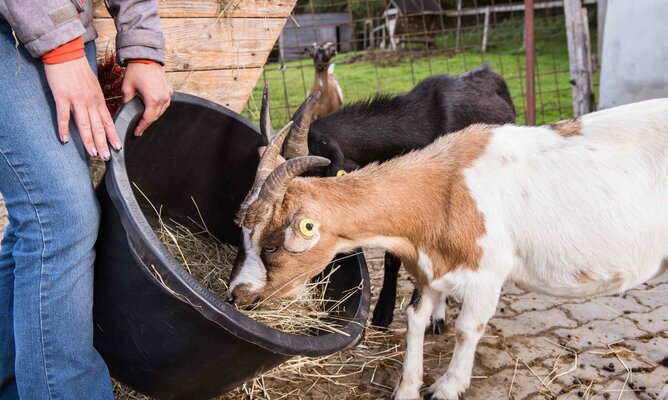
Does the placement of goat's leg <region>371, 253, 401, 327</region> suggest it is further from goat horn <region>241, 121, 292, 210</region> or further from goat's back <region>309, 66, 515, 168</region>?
goat horn <region>241, 121, 292, 210</region>

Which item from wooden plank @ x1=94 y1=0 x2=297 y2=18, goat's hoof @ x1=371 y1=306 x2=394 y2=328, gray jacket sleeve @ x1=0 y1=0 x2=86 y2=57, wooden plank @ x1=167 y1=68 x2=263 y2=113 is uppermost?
wooden plank @ x1=94 y1=0 x2=297 y2=18

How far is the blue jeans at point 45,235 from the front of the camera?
191 centimetres

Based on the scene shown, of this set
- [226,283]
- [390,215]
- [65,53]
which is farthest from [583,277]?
[65,53]

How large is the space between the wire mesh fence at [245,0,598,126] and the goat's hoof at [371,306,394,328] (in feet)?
14.9

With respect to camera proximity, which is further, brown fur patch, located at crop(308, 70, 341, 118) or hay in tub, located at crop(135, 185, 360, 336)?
brown fur patch, located at crop(308, 70, 341, 118)

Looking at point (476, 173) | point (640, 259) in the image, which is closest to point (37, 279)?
point (476, 173)

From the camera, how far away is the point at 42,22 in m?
1.82

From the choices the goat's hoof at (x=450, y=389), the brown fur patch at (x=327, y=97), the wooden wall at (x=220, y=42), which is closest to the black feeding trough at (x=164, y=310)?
the goat's hoof at (x=450, y=389)

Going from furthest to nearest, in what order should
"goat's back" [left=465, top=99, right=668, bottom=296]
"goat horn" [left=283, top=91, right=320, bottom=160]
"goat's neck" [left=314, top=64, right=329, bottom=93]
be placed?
"goat's neck" [left=314, top=64, right=329, bottom=93] → "goat horn" [left=283, top=91, right=320, bottom=160] → "goat's back" [left=465, top=99, right=668, bottom=296]

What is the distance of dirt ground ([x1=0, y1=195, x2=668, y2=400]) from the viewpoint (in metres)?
3.06

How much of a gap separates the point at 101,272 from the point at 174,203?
950 millimetres

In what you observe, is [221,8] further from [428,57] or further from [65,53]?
[428,57]

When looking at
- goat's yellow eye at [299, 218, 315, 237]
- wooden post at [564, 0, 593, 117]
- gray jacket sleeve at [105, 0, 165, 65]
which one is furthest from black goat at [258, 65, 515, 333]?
wooden post at [564, 0, 593, 117]

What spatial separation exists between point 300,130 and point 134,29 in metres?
1.14
